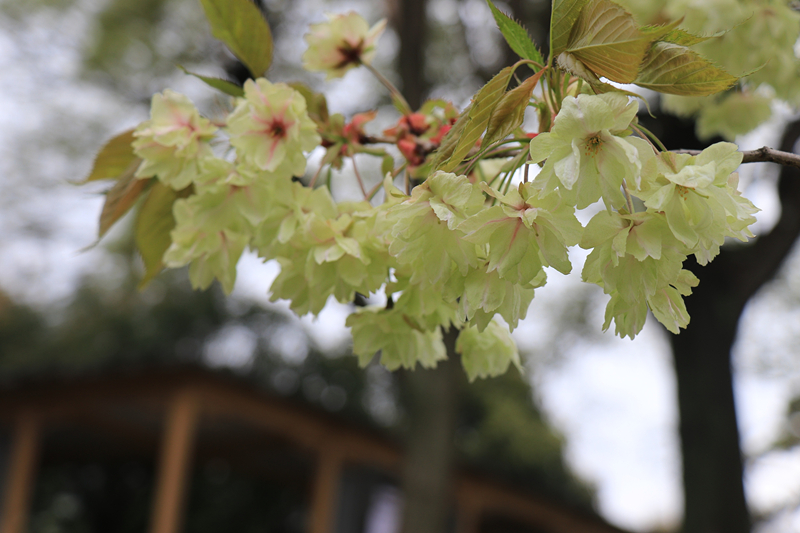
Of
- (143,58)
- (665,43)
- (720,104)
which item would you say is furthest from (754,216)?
(143,58)

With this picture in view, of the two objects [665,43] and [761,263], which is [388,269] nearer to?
[665,43]

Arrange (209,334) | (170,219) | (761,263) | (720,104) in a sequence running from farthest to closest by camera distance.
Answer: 1. (209,334)
2. (761,263)
3. (720,104)
4. (170,219)

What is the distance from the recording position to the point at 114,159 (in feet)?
3.07

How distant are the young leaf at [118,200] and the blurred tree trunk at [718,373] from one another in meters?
4.37

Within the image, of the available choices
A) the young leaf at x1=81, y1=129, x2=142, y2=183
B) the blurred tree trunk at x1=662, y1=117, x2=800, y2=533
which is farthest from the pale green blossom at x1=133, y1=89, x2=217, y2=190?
the blurred tree trunk at x1=662, y1=117, x2=800, y2=533

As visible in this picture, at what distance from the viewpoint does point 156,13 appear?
298 inches

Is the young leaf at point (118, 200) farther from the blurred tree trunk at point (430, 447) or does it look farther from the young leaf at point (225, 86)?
the blurred tree trunk at point (430, 447)

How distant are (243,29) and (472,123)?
0.44 metres

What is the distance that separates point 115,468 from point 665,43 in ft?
38.2

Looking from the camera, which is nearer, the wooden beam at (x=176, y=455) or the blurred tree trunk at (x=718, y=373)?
the blurred tree trunk at (x=718, y=373)

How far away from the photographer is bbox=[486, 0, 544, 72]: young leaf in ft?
1.89

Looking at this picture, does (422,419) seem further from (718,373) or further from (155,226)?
(155,226)

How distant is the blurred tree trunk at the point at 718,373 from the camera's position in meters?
4.49

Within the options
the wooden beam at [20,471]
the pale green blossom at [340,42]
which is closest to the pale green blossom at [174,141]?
the pale green blossom at [340,42]
